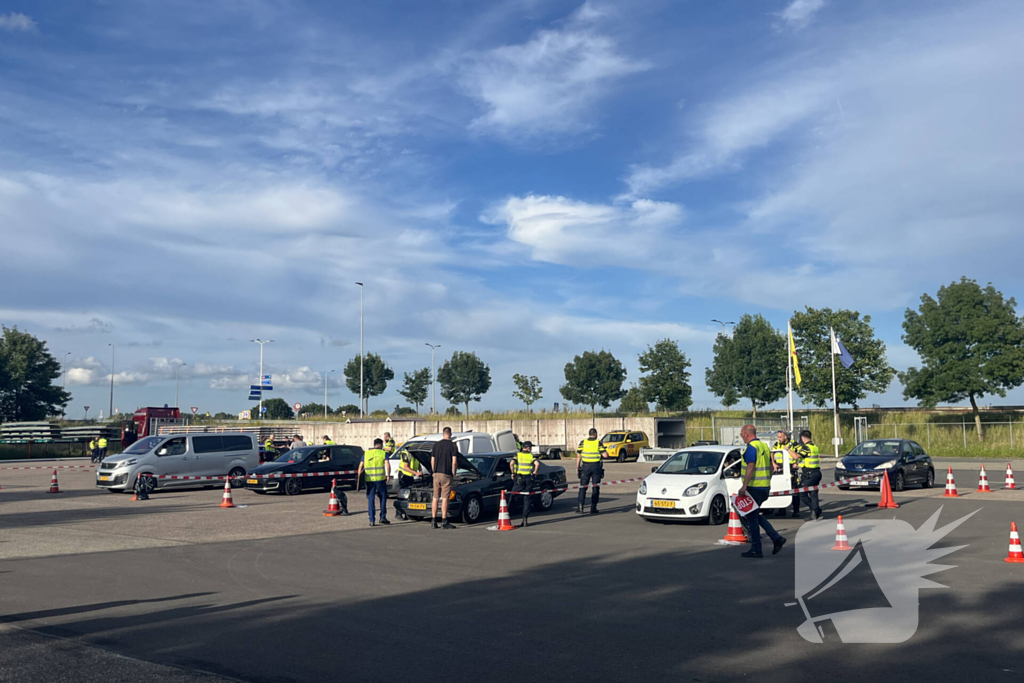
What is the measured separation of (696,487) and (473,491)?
467 centimetres

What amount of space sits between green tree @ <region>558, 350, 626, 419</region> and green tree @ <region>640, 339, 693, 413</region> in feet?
39.9

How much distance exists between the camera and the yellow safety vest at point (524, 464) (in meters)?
17.3

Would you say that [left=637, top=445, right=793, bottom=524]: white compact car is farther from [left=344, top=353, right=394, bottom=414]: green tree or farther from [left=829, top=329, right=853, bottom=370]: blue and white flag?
[left=344, top=353, right=394, bottom=414]: green tree

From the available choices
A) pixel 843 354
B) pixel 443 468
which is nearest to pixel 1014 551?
pixel 443 468

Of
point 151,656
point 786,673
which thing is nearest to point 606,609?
point 786,673

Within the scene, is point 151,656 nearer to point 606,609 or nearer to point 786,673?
point 606,609

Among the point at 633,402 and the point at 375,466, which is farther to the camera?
the point at 633,402

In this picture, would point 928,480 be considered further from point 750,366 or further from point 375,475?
point 750,366

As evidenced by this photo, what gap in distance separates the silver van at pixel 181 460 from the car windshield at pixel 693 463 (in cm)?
1458

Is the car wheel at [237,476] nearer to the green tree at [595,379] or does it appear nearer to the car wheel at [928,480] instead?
the car wheel at [928,480]

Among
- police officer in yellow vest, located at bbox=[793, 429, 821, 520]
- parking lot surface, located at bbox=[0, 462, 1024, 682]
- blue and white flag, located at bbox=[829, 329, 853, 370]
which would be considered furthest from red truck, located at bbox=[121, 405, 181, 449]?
police officer in yellow vest, located at bbox=[793, 429, 821, 520]

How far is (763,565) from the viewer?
1096 cm

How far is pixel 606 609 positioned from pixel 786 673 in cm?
260

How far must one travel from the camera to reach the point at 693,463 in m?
16.3
